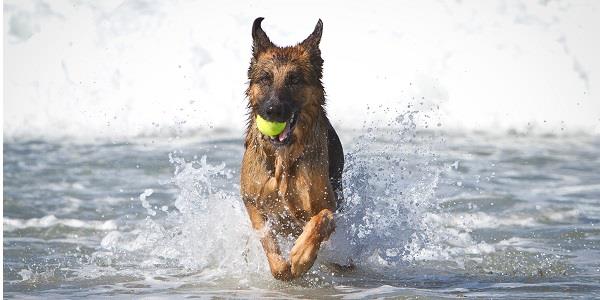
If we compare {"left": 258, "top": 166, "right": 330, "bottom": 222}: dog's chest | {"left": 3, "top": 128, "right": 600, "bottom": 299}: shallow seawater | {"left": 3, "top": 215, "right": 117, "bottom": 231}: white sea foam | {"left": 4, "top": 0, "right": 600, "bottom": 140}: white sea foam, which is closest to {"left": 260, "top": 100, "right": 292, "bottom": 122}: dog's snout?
{"left": 258, "top": 166, "right": 330, "bottom": 222}: dog's chest

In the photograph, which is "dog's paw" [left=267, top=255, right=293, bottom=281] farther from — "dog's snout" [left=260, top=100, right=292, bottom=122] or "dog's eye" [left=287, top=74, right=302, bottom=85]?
"dog's eye" [left=287, top=74, right=302, bottom=85]

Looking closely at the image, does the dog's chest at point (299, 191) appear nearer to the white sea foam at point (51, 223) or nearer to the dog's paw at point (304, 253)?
the dog's paw at point (304, 253)

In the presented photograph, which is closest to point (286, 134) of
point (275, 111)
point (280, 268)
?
point (275, 111)

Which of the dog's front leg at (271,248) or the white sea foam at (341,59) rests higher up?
the white sea foam at (341,59)

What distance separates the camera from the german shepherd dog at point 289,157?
5.52 meters

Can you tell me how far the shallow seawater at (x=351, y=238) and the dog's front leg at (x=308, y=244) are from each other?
195 mm

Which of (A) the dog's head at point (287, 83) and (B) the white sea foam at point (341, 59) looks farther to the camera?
(B) the white sea foam at point (341, 59)

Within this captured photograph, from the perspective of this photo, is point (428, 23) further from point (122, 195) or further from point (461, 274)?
point (461, 274)

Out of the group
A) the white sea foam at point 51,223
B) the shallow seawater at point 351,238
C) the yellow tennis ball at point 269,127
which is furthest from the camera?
the white sea foam at point 51,223

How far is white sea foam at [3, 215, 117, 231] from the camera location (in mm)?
8680

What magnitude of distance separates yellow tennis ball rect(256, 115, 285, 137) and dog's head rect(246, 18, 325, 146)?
0.04 metres

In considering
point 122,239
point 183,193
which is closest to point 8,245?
point 122,239

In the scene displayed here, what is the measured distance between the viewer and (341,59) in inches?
498


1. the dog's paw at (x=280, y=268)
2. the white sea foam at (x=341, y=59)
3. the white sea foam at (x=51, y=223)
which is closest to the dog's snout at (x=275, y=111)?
the dog's paw at (x=280, y=268)
